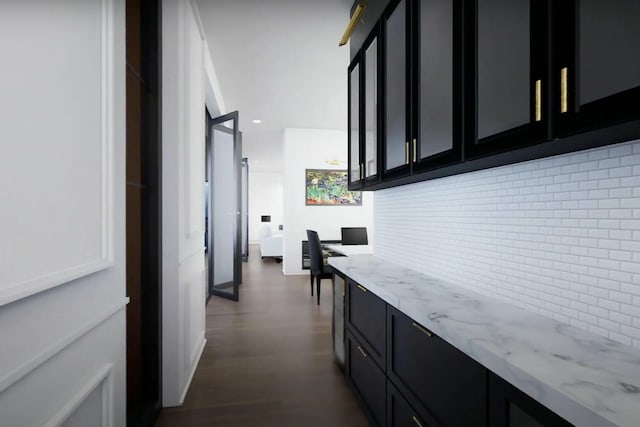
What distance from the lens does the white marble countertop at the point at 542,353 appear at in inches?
25.7

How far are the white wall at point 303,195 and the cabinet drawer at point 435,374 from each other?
523 centimetres

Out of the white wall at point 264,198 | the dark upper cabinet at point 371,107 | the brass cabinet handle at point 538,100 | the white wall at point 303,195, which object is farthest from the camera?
the white wall at point 264,198

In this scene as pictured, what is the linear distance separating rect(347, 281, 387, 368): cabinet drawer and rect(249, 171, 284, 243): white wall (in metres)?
11.0

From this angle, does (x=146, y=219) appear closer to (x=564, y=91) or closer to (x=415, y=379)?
(x=415, y=379)

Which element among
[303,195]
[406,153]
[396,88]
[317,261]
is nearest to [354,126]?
[396,88]

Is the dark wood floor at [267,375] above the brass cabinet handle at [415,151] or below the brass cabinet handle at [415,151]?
below

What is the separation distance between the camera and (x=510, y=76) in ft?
3.43

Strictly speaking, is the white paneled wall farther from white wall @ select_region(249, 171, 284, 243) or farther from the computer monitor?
white wall @ select_region(249, 171, 284, 243)

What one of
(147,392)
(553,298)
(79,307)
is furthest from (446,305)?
(147,392)

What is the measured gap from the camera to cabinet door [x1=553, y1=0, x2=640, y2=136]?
0.72 meters

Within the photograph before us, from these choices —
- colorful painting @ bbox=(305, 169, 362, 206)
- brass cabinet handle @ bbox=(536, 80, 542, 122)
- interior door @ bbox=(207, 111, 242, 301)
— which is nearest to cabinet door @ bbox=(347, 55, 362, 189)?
brass cabinet handle @ bbox=(536, 80, 542, 122)

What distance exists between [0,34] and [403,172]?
1.62 m

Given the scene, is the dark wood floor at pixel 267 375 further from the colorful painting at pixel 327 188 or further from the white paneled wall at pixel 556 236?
the colorful painting at pixel 327 188

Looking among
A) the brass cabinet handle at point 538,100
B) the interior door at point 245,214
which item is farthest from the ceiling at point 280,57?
the interior door at point 245,214
